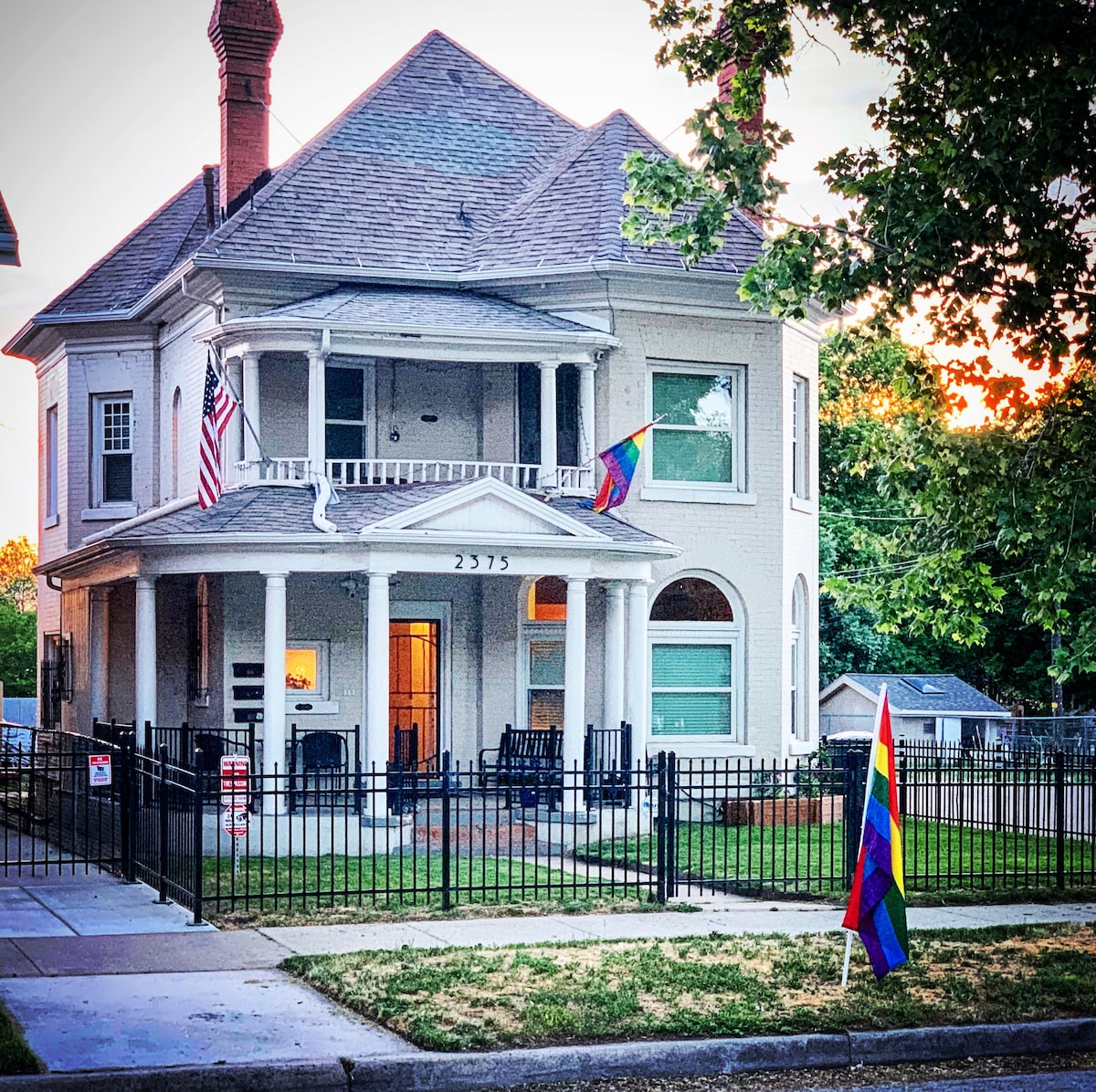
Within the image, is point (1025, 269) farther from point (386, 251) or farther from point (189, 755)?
point (189, 755)

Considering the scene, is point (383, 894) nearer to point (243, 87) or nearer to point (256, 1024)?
point (256, 1024)

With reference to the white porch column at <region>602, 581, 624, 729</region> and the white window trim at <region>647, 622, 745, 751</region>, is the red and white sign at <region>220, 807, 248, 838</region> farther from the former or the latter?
the white window trim at <region>647, 622, 745, 751</region>

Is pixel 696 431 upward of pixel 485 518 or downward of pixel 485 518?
upward

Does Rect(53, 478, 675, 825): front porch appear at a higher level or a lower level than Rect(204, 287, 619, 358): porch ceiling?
lower

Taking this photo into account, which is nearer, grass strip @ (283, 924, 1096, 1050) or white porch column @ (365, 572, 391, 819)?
grass strip @ (283, 924, 1096, 1050)

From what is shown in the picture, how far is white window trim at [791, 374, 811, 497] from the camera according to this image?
1057 inches

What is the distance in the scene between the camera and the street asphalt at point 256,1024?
9.18 metres

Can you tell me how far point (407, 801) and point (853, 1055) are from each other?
39.9 ft

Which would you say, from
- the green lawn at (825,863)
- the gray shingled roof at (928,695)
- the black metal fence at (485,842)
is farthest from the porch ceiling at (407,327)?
the gray shingled roof at (928,695)

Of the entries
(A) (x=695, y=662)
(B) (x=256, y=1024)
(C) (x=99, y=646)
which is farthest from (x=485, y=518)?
(B) (x=256, y=1024)

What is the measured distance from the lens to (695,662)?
24.9 m

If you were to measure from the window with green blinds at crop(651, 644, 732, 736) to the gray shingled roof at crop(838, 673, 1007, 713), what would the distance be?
855 inches

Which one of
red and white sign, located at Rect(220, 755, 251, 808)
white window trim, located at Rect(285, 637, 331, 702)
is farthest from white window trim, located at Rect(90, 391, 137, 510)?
red and white sign, located at Rect(220, 755, 251, 808)

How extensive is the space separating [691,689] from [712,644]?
0.77m
